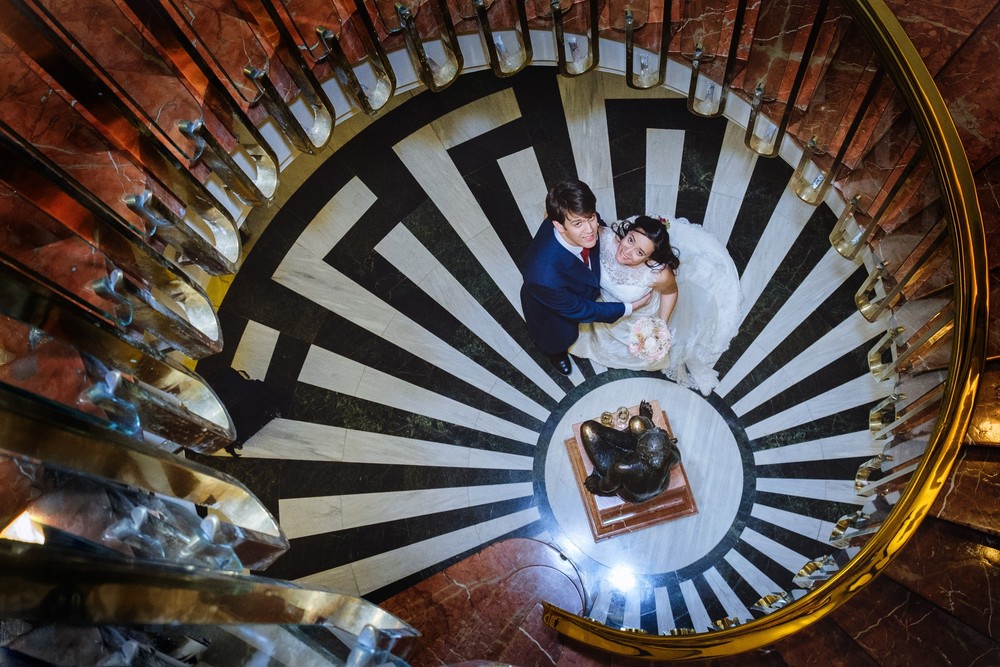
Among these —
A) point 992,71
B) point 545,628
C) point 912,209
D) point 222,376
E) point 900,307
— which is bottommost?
point 545,628

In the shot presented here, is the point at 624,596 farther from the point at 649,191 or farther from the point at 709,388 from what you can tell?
the point at 649,191

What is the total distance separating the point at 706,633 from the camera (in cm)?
361

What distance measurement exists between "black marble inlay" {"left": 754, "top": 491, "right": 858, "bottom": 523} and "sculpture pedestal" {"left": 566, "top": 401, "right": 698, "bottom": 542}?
402 mm

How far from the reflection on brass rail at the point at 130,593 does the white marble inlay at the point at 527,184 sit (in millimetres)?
2565

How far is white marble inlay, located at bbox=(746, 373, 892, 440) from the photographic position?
4238 millimetres

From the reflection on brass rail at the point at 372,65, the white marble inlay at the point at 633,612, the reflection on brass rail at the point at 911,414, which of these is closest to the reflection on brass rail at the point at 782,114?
the reflection on brass rail at the point at 911,414

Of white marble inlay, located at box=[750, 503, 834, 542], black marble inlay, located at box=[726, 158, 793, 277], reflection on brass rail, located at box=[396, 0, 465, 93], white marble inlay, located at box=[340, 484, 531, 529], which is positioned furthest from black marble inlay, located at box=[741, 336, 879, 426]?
reflection on brass rail, located at box=[396, 0, 465, 93]

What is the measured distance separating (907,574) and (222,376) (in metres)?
3.51

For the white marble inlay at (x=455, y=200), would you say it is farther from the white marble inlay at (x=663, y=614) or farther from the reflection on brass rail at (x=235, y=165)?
the white marble inlay at (x=663, y=614)

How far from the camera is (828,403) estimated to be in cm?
429

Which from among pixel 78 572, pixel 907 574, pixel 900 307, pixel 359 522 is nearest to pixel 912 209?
pixel 900 307

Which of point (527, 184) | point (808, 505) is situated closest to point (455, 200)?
point (527, 184)

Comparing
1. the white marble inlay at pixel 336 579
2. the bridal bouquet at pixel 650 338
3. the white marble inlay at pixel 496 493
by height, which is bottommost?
the white marble inlay at pixel 336 579

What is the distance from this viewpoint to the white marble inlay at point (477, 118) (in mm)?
4469
